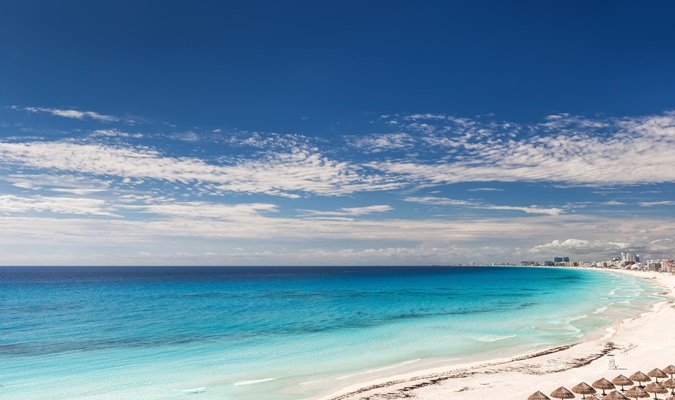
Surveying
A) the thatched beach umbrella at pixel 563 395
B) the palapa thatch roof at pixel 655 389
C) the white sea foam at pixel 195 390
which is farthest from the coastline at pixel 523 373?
the white sea foam at pixel 195 390

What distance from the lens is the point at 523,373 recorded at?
27.9 m

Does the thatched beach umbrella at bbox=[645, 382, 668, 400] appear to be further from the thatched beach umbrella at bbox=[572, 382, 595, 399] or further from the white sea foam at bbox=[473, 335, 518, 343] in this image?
the white sea foam at bbox=[473, 335, 518, 343]

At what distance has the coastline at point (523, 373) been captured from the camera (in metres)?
24.3

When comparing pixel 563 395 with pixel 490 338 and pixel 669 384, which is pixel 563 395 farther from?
pixel 490 338

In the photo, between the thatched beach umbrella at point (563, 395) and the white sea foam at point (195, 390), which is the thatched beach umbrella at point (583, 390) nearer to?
the thatched beach umbrella at point (563, 395)

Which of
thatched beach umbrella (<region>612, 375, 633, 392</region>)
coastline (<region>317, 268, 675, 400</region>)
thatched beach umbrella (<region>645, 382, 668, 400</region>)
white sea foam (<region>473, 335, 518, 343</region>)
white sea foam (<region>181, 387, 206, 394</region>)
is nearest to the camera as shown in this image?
thatched beach umbrella (<region>645, 382, 668, 400</region>)

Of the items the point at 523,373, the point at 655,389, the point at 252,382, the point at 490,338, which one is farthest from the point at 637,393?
the point at 490,338

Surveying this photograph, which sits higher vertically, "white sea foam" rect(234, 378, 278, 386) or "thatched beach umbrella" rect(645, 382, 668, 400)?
"thatched beach umbrella" rect(645, 382, 668, 400)

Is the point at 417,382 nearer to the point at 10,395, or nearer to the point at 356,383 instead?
the point at 356,383

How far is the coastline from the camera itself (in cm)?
2433

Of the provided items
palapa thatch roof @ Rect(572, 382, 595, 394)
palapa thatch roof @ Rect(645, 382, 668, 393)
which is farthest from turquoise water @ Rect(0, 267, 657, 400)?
palapa thatch roof @ Rect(645, 382, 668, 393)

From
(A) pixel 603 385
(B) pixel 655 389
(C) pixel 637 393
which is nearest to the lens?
(C) pixel 637 393

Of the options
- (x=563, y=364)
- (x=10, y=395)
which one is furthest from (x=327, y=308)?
(x=10, y=395)

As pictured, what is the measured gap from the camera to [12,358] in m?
33.0
